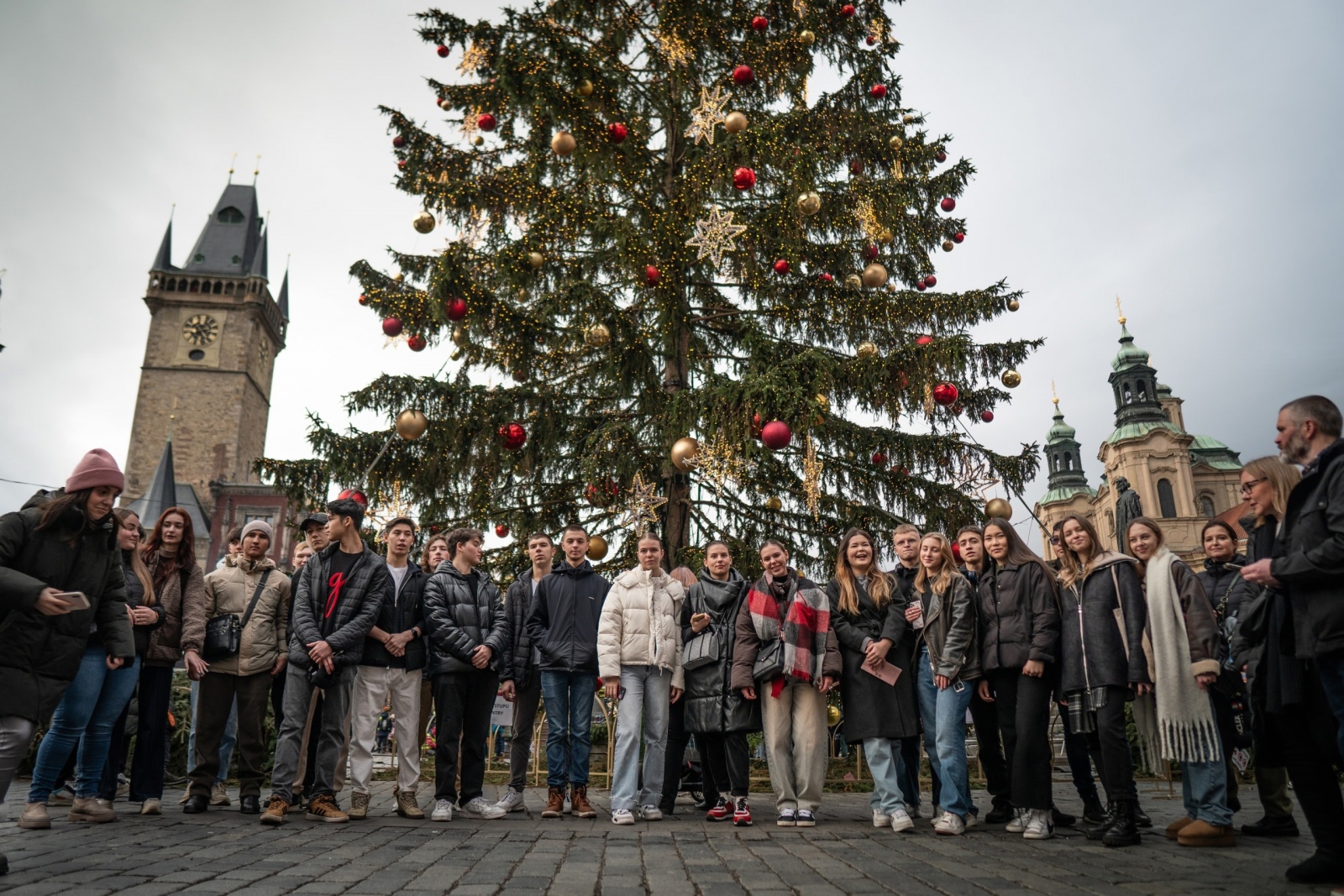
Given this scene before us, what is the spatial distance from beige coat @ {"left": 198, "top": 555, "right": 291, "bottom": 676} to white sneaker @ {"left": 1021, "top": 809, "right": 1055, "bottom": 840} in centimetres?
506

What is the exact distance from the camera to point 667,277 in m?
9.96

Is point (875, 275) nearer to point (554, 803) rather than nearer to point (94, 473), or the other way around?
point (554, 803)

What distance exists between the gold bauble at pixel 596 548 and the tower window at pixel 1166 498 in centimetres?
5761

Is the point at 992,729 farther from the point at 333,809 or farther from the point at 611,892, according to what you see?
the point at 333,809

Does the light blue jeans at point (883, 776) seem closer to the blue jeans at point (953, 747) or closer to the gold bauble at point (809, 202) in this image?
the blue jeans at point (953, 747)

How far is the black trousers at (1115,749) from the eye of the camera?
Answer: 186 inches

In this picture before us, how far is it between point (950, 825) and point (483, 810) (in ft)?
10.2

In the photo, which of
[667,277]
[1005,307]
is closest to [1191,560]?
[1005,307]

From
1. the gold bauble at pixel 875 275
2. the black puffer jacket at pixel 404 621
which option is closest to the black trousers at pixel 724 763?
the black puffer jacket at pixel 404 621

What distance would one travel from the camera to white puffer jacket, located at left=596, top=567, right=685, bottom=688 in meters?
6.00

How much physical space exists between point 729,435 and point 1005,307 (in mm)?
4797

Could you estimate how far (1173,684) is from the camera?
4.81 metres

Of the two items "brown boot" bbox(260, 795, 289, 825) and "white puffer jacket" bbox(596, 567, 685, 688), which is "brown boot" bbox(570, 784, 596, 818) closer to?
"white puffer jacket" bbox(596, 567, 685, 688)

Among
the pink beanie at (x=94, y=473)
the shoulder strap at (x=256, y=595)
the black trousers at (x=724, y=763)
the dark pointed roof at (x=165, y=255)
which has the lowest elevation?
the black trousers at (x=724, y=763)
